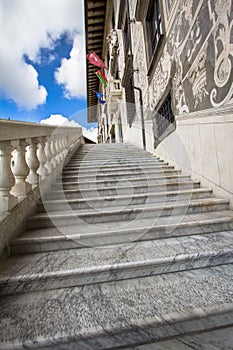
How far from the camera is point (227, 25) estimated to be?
1.54m

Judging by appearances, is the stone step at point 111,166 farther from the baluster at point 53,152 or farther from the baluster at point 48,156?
the baluster at point 48,156

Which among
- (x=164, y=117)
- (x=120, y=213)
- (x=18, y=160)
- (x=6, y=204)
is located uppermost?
(x=164, y=117)

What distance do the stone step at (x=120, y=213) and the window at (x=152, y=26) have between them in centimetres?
329

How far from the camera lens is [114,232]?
1302 millimetres

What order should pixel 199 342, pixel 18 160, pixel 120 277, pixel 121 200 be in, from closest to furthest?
pixel 199 342 < pixel 120 277 < pixel 18 160 < pixel 121 200

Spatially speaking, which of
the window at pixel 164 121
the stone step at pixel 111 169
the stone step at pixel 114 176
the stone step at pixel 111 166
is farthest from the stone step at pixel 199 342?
the window at pixel 164 121

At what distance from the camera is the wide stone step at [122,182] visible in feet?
7.02

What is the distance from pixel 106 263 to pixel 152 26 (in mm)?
4641

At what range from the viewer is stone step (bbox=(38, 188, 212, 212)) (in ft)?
5.57

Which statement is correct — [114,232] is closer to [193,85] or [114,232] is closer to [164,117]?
[193,85]

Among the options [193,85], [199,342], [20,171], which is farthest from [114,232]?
[193,85]

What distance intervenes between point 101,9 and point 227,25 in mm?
10773

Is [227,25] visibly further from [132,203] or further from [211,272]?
[211,272]

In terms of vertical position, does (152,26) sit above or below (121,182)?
above
